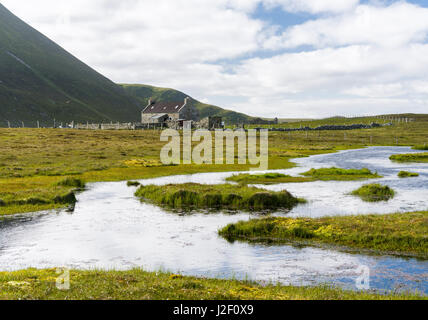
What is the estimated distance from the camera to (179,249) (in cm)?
2255

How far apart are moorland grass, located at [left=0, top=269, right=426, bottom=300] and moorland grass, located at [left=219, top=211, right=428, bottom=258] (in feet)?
24.3

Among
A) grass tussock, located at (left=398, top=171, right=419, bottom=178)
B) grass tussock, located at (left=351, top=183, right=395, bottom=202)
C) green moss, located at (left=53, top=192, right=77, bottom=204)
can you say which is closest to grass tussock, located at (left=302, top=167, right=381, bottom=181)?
grass tussock, located at (left=398, top=171, right=419, bottom=178)

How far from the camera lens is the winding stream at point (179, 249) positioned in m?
18.4

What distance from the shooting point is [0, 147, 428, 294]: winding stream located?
18.4 meters

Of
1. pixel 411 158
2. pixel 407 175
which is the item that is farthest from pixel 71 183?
pixel 411 158

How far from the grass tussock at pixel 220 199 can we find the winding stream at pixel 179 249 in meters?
1.98

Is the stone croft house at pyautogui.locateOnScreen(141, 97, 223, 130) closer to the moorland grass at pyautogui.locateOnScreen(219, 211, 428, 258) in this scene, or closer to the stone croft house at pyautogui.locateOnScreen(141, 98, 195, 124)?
the stone croft house at pyautogui.locateOnScreen(141, 98, 195, 124)

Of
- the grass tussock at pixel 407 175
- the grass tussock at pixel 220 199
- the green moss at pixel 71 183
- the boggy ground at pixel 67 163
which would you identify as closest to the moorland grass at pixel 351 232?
the grass tussock at pixel 220 199

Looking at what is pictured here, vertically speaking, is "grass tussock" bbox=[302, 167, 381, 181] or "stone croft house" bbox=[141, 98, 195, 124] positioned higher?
"stone croft house" bbox=[141, 98, 195, 124]

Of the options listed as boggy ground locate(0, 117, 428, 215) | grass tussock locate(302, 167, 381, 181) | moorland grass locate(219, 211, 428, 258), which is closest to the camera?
moorland grass locate(219, 211, 428, 258)

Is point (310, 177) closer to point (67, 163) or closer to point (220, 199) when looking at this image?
point (220, 199)

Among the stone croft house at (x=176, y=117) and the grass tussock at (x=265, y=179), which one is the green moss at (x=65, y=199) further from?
the stone croft house at (x=176, y=117)
